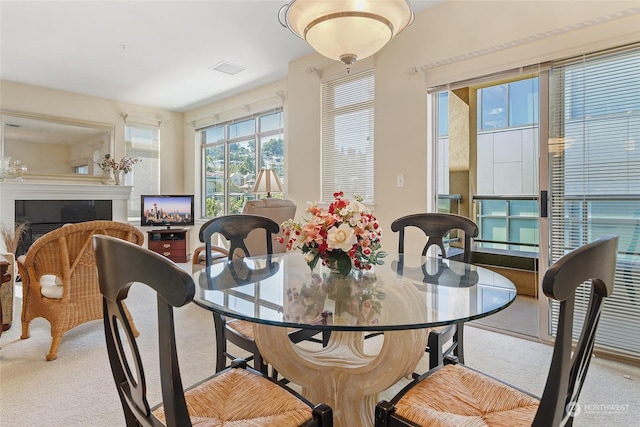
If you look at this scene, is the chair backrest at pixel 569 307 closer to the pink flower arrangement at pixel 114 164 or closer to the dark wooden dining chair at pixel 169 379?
the dark wooden dining chair at pixel 169 379

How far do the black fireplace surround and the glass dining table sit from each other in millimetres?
4926

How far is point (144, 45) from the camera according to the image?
400 cm

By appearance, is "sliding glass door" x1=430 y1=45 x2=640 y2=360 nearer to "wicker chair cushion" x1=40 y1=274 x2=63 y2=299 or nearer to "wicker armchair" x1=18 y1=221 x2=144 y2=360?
"wicker armchair" x1=18 y1=221 x2=144 y2=360

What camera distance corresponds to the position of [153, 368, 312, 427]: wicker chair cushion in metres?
1.02

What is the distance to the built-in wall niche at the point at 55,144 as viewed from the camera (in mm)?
5188

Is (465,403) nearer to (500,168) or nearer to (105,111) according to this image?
(500,168)

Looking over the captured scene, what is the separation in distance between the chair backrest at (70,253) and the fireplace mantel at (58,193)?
10.8 ft

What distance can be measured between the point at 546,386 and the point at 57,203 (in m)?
6.41

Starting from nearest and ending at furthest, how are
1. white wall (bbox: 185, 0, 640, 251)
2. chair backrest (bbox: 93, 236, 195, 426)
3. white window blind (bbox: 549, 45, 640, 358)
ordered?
1. chair backrest (bbox: 93, 236, 195, 426)
2. white window blind (bbox: 549, 45, 640, 358)
3. white wall (bbox: 185, 0, 640, 251)

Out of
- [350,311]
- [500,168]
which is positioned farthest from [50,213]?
[500,168]

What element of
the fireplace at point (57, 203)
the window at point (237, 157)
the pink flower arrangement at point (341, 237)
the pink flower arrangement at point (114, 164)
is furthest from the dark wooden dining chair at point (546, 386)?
the pink flower arrangement at point (114, 164)

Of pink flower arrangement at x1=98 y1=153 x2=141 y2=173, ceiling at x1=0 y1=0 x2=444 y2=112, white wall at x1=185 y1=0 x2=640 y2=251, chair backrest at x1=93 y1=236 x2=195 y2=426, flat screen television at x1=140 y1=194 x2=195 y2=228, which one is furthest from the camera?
flat screen television at x1=140 y1=194 x2=195 y2=228

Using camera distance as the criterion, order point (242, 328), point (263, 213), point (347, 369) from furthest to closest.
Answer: point (263, 213)
point (242, 328)
point (347, 369)

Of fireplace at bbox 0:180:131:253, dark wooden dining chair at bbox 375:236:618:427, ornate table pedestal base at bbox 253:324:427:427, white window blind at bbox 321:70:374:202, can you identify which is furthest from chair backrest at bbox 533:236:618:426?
A: fireplace at bbox 0:180:131:253
